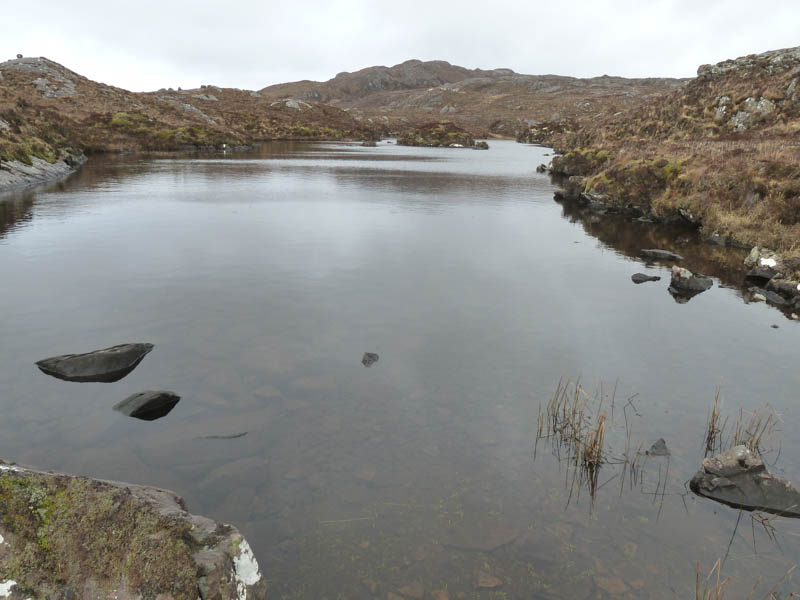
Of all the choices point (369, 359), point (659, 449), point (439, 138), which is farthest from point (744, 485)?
point (439, 138)

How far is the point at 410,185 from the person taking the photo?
5428 centimetres

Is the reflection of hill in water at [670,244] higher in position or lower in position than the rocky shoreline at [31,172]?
lower

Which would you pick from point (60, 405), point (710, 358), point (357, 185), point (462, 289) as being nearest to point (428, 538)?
point (60, 405)

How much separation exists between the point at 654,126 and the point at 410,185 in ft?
123

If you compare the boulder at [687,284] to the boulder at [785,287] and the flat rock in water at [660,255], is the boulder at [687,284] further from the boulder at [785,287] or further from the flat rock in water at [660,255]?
the flat rock in water at [660,255]

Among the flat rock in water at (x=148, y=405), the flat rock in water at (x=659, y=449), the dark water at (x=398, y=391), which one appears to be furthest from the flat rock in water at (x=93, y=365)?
the flat rock in water at (x=659, y=449)

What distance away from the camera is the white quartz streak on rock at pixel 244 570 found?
5.49m

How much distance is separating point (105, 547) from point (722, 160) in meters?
40.2

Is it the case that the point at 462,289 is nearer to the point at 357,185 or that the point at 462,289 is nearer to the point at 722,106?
the point at 357,185

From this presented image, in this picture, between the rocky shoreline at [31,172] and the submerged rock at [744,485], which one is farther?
the rocky shoreline at [31,172]

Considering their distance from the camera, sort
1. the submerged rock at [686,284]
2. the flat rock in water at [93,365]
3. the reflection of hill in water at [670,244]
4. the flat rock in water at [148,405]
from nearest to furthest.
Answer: the flat rock in water at [148,405], the flat rock in water at [93,365], the submerged rock at [686,284], the reflection of hill in water at [670,244]

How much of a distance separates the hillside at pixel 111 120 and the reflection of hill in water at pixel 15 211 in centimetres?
908

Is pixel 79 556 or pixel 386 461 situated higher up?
pixel 79 556

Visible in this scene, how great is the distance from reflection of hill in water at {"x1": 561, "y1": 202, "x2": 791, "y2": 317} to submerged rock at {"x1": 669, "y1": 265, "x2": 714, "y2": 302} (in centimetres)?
139
